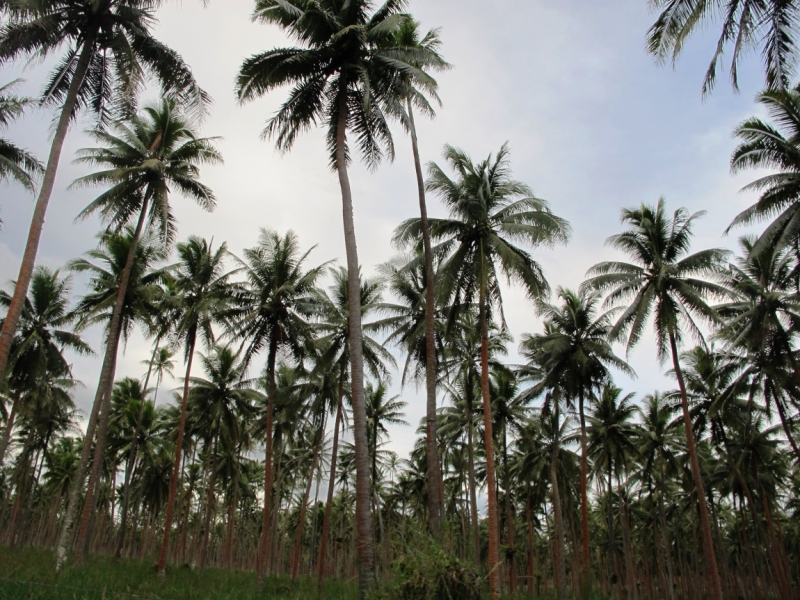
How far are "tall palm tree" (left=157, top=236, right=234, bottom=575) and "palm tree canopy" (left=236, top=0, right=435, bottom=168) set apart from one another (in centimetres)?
842

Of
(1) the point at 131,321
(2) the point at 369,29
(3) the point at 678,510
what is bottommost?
(3) the point at 678,510

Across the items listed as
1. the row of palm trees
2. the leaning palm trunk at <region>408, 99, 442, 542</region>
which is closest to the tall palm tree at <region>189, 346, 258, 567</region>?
the row of palm trees

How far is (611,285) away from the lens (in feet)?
72.6

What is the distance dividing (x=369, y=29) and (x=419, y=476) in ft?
115

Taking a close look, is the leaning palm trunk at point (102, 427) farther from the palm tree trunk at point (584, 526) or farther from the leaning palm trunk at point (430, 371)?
the palm tree trunk at point (584, 526)

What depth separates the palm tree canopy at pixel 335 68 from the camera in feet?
46.4

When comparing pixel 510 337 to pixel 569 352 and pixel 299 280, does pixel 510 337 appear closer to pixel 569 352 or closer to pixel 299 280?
Answer: pixel 569 352

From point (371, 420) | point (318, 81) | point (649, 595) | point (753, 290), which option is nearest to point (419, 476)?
point (371, 420)

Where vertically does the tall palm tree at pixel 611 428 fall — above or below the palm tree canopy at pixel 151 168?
below

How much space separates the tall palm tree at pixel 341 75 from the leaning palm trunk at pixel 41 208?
3786mm

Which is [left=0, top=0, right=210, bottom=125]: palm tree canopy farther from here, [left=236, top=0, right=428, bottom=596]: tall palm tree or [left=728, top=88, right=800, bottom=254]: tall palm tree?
[left=728, top=88, right=800, bottom=254]: tall palm tree

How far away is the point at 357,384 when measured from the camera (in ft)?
42.4

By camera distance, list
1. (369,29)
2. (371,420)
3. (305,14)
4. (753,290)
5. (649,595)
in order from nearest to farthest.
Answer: (305,14) < (369,29) < (753,290) < (371,420) < (649,595)

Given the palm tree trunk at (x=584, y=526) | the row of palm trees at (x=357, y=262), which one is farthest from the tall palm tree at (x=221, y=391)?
the palm tree trunk at (x=584, y=526)
